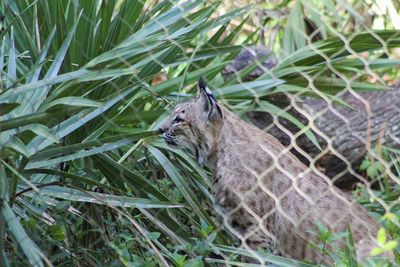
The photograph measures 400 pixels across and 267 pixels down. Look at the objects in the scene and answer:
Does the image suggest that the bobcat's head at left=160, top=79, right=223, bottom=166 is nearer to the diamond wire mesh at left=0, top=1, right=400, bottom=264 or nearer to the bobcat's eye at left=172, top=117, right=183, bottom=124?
the bobcat's eye at left=172, top=117, right=183, bottom=124

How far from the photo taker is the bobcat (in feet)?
12.6

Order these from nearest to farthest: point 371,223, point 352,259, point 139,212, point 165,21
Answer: point 352,259, point 371,223, point 139,212, point 165,21

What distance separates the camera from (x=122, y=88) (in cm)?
413

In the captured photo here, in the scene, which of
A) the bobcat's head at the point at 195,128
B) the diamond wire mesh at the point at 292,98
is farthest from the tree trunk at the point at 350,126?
the bobcat's head at the point at 195,128

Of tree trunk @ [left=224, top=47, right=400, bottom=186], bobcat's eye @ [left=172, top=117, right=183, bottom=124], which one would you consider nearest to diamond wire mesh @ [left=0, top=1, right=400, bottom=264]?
tree trunk @ [left=224, top=47, right=400, bottom=186]

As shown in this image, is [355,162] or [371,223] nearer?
[371,223]

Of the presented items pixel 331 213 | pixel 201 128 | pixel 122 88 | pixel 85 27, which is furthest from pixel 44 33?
pixel 331 213

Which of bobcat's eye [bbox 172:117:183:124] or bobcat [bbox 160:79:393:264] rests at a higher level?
bobcat's eye [bbox 172:117:183:124]

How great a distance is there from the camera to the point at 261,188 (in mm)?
4047

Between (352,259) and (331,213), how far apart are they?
2.21ft

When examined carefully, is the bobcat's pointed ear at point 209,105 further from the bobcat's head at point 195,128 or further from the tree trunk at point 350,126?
the tree trunk at point 350,126

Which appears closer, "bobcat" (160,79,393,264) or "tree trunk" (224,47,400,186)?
"bobcat" (160,79,393,264)

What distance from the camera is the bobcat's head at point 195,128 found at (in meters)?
4.23

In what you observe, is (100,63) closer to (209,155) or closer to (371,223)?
(209,155)
